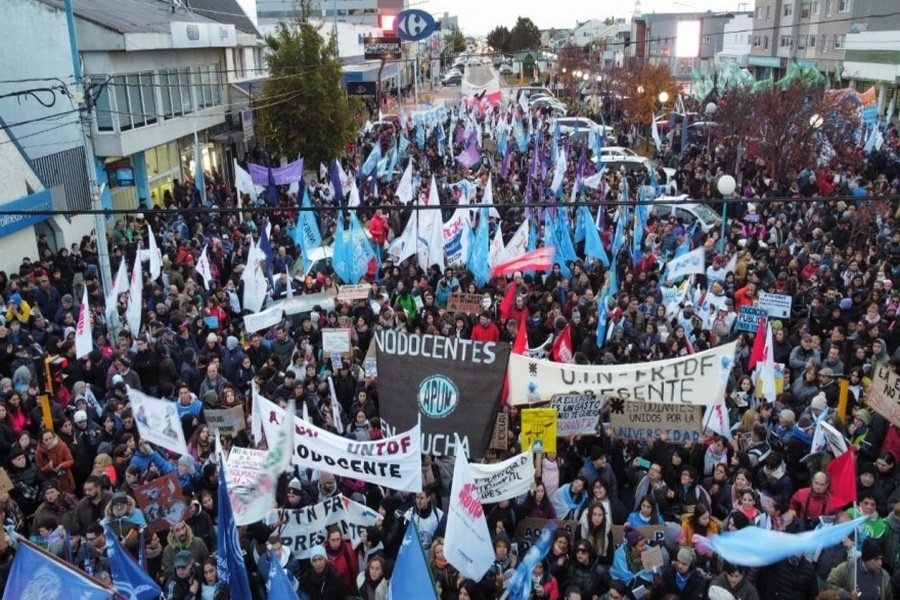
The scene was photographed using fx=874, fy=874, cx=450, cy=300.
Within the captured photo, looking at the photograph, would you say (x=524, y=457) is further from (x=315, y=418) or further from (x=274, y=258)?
(x=274, y=258)

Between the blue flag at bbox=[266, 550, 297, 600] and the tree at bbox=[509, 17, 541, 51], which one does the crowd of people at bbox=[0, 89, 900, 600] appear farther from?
the tree at bbox=[509, 17, 541, 51]

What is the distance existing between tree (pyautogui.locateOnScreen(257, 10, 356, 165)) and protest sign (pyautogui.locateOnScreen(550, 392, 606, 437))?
22.7 metres

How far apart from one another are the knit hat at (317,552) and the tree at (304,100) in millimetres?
23800

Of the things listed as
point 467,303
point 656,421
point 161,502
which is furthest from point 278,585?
point 467,303

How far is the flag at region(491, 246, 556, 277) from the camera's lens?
14.4 metres

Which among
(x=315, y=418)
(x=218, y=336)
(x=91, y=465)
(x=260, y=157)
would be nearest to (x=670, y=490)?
(x=315, y=418)

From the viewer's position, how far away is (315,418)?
9852 millimetres

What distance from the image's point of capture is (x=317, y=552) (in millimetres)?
7352

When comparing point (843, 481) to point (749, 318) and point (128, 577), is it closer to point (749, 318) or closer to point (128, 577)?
point (749, 318)

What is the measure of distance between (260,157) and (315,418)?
2601 centimetres

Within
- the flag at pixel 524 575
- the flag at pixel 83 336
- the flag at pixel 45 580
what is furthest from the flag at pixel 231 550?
the flag at pixel 83 336

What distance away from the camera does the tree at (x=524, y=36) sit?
112137 mm

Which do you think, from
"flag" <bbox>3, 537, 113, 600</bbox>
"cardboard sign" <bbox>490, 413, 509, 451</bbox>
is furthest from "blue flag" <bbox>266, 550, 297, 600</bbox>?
"cardboard sign" <bbox>490, 413, 509, 451</bbox>

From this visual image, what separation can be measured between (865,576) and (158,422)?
643 cm
